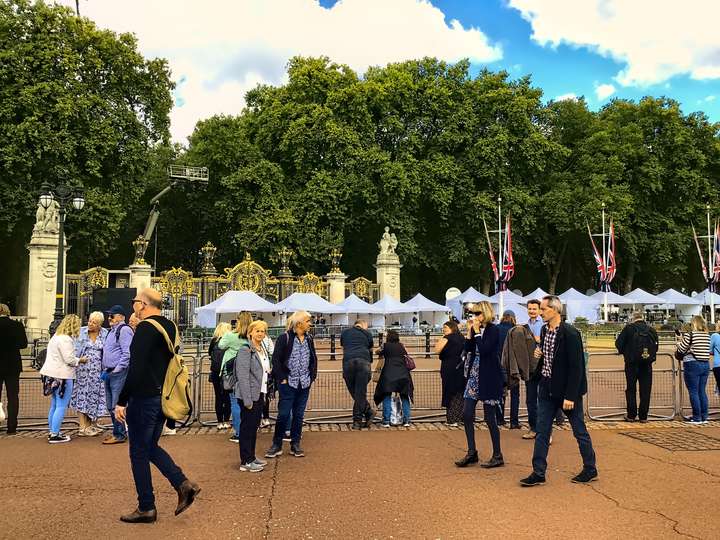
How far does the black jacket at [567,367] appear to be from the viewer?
6105 millimetres

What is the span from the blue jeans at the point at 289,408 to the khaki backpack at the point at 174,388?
2067 mm

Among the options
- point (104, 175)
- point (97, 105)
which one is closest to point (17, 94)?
point (97, 105)

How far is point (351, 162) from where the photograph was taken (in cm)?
3369

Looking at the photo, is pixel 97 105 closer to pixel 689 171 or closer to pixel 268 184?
pixel 268 184

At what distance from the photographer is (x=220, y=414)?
30.3 ft

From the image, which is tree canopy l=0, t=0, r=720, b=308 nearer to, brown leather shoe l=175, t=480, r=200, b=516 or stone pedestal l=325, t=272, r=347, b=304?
stone pedestal l=325, t=272, r=347, b=304

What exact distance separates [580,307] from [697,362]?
25508 millimetres

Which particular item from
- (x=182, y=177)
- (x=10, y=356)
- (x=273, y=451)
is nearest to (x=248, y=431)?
(x=273, y=451)

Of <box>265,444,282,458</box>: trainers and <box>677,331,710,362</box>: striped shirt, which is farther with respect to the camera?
<box>677,331,710,362</box>: striped shirt

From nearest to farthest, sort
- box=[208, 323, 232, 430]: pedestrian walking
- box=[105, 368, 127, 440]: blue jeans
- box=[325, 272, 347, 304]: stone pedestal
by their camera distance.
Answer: box=[105, 368, 127, 440]: blue jeans, box=[208, 323, 232, 430]: pedestrian walking, box=[325, 272, 347, 304]: stone pedestal

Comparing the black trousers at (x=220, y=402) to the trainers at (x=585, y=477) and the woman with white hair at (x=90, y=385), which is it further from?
the trainers at (x=585, y=477)

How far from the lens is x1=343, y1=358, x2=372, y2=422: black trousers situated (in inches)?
365

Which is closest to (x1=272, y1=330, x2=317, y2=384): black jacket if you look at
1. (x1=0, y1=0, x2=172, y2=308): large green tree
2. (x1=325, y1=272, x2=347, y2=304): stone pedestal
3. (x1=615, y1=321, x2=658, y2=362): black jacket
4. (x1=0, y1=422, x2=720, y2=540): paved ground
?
(x1=0, y1=422, x2=720, y2=540): paved ground

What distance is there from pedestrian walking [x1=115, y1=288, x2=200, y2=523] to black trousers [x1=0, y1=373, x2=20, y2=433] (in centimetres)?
432
